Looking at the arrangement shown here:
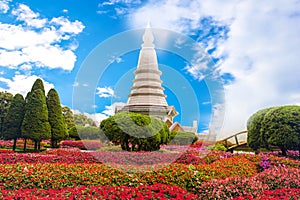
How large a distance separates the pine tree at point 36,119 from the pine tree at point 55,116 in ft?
4.09

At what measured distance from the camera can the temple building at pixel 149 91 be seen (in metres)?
25.4

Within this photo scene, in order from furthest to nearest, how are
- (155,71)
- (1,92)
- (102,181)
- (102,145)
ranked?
(155,71) < (1,92) < (102,145) < (102,181)

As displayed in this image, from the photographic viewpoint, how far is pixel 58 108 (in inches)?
691

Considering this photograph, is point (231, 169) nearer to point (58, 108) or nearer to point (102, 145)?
point (102, 145)

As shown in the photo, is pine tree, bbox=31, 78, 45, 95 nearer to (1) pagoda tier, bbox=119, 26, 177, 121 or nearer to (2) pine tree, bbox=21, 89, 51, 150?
(2) pine tree, bbox=21, 89, 51, 150

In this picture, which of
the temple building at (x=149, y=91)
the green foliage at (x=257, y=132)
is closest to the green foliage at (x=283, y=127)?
the green foliage at (x=257, y=132)

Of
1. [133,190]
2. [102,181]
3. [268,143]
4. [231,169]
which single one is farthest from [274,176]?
[268,143]

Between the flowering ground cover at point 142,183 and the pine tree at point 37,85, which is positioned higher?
the pine tree at point 37,85

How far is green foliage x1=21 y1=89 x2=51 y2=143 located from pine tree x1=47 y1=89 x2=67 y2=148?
4.16 feet

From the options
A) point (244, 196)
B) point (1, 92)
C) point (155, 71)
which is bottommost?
point (244, 196)

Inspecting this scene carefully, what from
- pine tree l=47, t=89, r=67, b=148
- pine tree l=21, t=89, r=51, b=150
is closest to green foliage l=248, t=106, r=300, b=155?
pine tree l=21, t=89, r=51, b=150

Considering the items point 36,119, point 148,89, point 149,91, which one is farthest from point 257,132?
point 148,89

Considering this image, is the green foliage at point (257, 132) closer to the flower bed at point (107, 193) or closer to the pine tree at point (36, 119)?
the flower bed at point (107, 193)

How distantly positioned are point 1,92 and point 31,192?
77.0ft
